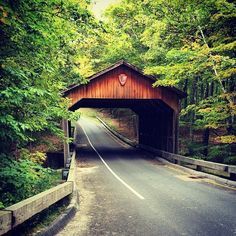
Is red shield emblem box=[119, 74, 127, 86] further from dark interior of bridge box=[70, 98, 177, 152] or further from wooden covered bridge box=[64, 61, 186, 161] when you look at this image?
dark interior of bridge box=[70, 98, 177, 152]

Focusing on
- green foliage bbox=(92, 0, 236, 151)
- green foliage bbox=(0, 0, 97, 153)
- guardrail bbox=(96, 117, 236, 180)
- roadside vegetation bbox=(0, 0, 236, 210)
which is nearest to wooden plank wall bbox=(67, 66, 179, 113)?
green foliage bbox=(92, 0, 236, 151)

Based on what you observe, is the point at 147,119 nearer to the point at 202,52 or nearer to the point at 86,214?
the point at 202,52

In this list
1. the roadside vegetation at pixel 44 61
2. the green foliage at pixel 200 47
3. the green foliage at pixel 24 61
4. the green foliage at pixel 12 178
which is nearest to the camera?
the green foliage at pixel 24 61

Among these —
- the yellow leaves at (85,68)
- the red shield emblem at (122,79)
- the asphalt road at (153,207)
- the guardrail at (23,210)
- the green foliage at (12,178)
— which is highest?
the yellow leaves at (85,68)

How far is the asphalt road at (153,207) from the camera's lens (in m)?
6.58

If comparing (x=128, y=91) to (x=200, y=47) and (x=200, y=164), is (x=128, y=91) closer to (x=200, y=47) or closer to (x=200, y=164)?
(x=200, y=47)

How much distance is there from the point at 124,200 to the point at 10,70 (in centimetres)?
621

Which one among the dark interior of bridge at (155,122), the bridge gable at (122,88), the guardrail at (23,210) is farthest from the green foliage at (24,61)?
the dark interior of bridge at (155,122)

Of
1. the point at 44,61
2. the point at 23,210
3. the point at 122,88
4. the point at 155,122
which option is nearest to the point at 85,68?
the point at 155,122

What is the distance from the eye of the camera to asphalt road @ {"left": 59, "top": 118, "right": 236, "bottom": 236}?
658cm

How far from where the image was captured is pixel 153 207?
852cm

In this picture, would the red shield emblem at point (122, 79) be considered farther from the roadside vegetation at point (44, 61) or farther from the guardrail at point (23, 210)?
the guardrail at point (23, 210)

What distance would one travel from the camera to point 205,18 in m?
15.9

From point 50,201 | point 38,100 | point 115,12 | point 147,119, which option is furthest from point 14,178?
point 115,12
